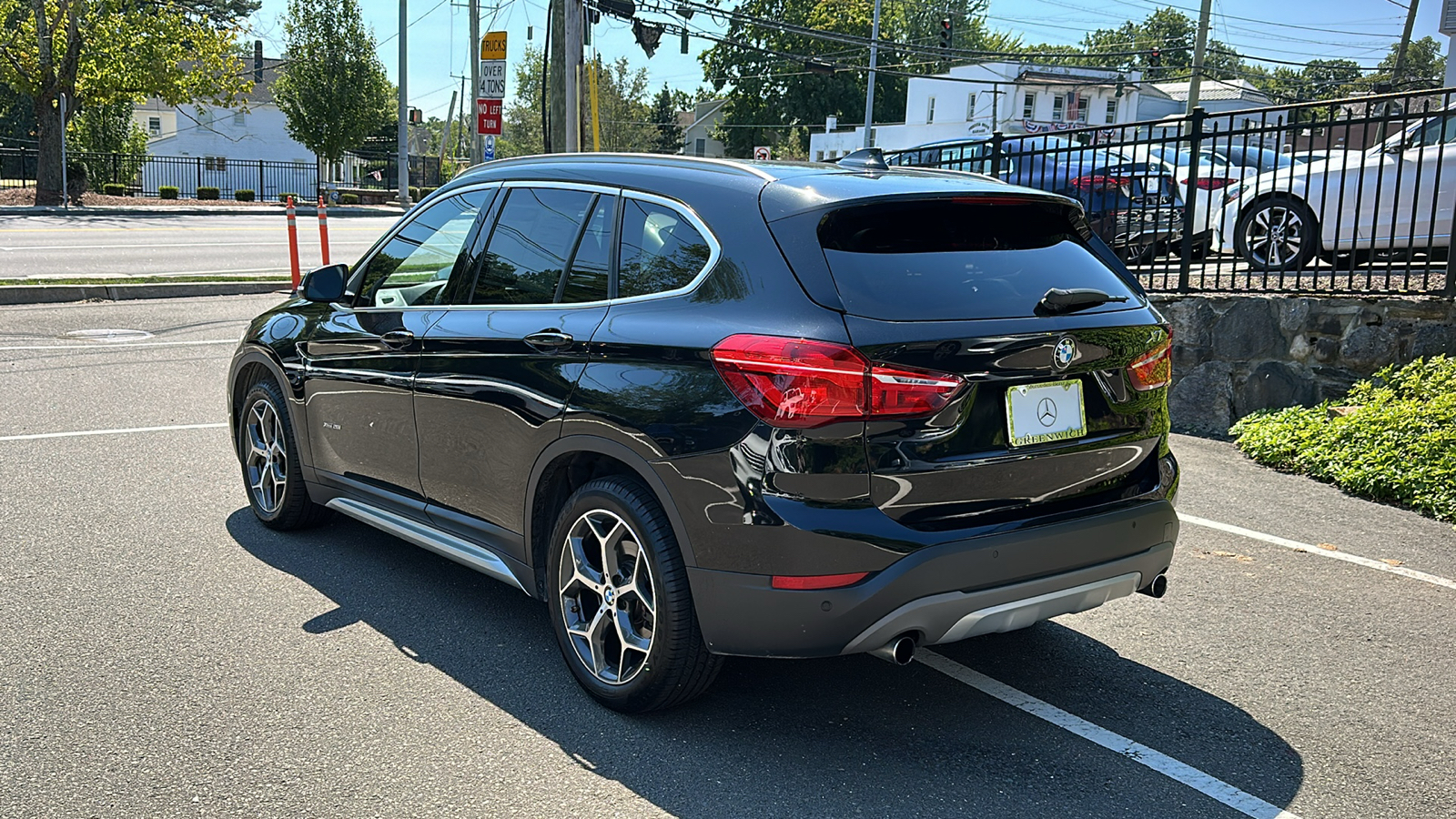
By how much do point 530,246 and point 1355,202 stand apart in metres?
7.58

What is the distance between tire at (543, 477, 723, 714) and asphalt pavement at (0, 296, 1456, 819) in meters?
0.14

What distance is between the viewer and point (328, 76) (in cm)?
4231

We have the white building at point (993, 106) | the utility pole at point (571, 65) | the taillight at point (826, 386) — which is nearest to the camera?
the taillight at point (826, 386)

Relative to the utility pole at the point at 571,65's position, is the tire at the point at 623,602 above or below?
below

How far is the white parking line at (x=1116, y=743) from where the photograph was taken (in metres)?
3.33

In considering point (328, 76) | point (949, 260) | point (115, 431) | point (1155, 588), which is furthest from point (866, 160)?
point (328, 76)

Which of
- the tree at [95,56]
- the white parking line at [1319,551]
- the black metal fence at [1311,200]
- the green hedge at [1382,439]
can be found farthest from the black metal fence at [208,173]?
the white parking line at [1319,551]

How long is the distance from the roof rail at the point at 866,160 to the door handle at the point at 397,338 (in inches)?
69.2

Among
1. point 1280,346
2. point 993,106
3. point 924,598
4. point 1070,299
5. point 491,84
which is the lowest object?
point 924,598

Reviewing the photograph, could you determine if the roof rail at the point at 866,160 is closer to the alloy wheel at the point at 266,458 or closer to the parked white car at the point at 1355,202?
the alloy wheel at the point at 266,458

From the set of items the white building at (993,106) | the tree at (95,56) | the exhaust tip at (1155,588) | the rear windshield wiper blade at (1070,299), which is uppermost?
the white building at (993,106)

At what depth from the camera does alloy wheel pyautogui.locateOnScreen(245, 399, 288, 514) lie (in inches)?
223

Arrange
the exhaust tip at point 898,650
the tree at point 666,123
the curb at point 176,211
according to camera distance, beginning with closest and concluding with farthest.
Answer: the exhaust tip at point 898,650 < the curb at point 176,211 < the tree at point 666,123

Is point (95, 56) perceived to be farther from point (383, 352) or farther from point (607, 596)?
point (607, 596)
